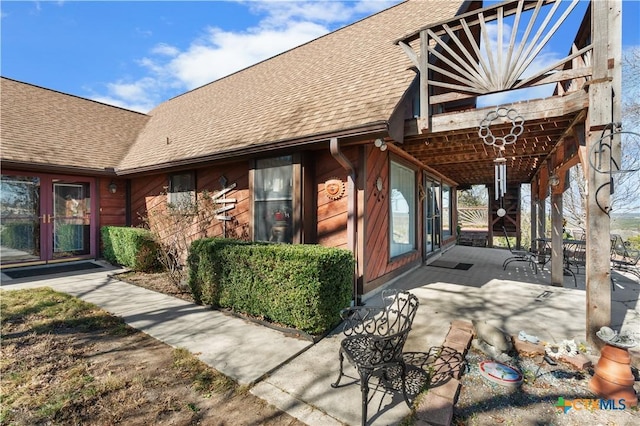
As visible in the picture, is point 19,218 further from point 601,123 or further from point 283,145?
point 601,123

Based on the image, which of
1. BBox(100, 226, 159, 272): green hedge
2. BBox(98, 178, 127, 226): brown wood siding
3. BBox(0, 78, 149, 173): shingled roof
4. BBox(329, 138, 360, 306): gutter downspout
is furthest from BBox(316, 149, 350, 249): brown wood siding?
BBox(98, 178, 127, 226): brown wood siding

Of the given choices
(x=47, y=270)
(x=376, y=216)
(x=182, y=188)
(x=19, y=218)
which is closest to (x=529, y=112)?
(x=376, y=216)

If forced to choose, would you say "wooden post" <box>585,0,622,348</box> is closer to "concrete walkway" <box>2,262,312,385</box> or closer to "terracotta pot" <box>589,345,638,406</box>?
"terracotta pot" <box>589,345,638,406</box>

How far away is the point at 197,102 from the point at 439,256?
10131 millimetres

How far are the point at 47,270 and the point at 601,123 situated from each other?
10.6 m

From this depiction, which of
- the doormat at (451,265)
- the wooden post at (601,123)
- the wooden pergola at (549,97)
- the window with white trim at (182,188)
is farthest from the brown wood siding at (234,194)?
the wooden post at (601,123)

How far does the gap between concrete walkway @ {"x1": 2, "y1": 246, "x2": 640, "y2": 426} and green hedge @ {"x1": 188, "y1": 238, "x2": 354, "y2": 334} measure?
9.8 inches

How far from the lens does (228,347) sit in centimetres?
314

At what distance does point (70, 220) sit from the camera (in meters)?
7.86

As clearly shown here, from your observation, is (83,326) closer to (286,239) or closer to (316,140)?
(286,239)

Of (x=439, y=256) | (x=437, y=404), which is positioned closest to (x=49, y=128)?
(x=437, y=404)

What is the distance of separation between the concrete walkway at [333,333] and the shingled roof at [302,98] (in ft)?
9.34

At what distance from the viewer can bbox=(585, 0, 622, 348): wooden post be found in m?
2.94

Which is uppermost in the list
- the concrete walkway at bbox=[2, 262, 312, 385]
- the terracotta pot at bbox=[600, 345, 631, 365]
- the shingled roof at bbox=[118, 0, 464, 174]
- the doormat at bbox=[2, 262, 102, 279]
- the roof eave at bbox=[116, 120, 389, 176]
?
the shingled roof at bbox=[118, 0, 464, 174]
